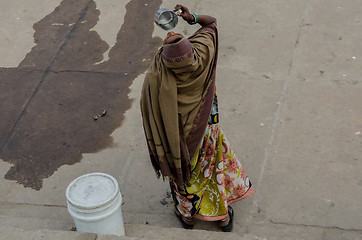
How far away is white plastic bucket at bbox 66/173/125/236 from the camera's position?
10.9 feet

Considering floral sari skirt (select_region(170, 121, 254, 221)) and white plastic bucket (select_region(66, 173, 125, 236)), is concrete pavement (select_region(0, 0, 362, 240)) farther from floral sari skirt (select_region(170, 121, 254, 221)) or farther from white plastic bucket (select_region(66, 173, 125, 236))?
white plastic bucket (select_region(66, 173, 125, 236))

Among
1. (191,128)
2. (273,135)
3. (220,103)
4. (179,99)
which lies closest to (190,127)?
(191,128)

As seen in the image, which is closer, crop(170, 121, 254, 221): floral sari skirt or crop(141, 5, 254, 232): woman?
crop(141, 5, 254, 232): woman

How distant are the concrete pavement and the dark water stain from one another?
0.01 meters

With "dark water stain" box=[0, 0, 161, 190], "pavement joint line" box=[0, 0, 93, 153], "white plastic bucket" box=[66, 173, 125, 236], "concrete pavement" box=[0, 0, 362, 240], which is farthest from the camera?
"pavement joint line" box=[0, 0, 93, 153]

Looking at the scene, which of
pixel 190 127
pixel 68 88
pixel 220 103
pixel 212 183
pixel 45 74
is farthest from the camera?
pixel 45 74

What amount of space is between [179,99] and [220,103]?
200 cm

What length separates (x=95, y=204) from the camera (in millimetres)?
3297

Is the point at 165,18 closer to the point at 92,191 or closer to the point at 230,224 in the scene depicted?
the point at 92,191

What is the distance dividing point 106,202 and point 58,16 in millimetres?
3986

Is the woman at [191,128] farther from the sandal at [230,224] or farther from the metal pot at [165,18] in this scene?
the metal pot at [165,18]

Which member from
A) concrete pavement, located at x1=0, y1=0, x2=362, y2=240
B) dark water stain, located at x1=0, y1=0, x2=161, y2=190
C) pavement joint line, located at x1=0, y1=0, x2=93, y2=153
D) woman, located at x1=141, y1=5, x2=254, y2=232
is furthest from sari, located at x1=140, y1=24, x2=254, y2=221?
pavement joint line, located at x1=0, y1=0, x2=93, y2=153

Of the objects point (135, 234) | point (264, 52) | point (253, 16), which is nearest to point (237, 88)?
point (264, 52)

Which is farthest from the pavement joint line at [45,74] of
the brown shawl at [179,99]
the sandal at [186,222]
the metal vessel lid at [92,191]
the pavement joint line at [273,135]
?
Answer: the pavement joint line at [273,135]
